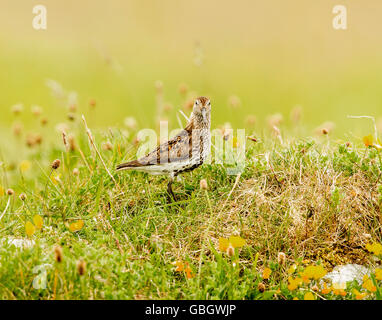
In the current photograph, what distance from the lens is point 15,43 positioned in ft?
60.9

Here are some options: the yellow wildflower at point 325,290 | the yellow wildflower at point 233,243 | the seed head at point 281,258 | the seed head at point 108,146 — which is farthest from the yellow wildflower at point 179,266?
the seed head at point 108,146

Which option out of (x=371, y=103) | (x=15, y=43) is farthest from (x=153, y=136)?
(x=15, y=43)

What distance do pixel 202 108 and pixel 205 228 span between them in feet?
5.68

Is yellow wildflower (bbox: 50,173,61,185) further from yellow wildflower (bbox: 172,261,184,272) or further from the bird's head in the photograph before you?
the bird's head

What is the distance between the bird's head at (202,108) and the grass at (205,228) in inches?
26.2

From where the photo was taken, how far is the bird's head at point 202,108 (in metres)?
6.99

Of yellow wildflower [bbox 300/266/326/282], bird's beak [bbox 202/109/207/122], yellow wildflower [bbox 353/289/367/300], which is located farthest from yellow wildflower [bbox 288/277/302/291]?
bird's beak [bbox 202/109/207/122]

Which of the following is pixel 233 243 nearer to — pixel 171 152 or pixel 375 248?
pixel 375 248

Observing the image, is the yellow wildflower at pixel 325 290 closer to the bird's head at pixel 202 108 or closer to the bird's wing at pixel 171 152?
the bird's wing at pixel 171 152

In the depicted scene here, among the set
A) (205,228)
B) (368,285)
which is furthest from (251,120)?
(368,285)

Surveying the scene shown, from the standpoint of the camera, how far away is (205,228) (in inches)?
233

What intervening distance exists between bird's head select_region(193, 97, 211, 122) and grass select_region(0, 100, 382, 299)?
0.67 meters

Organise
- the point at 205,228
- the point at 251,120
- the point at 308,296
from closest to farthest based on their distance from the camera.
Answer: the point at 308,296 < the point at 205,228 < the point at 251,120
